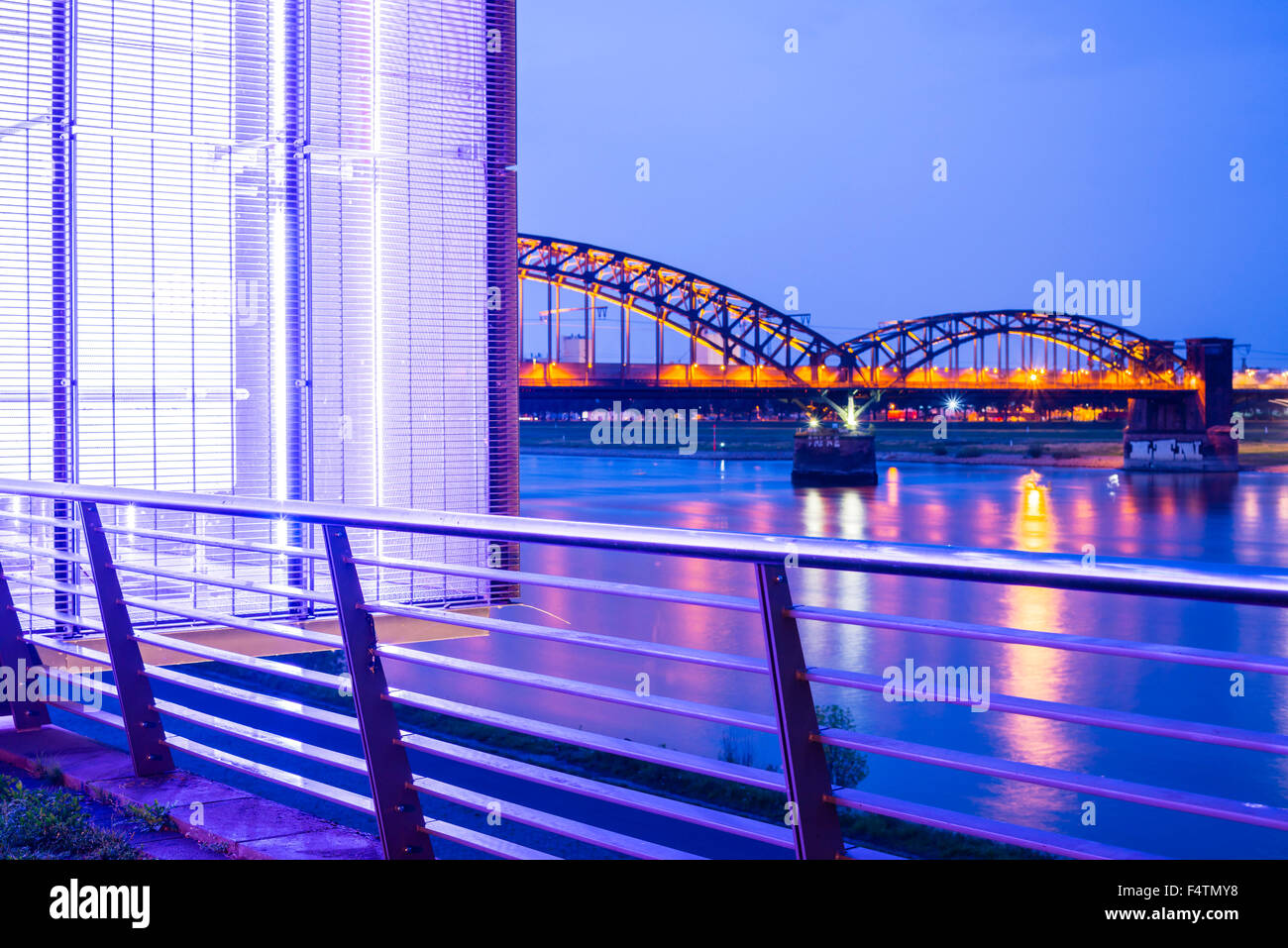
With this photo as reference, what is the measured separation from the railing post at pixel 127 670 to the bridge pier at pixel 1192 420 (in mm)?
97359

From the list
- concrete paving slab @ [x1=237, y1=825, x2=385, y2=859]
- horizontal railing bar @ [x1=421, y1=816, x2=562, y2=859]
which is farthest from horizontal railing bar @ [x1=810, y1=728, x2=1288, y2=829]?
concrete paving slab @ [x1=237, y1=825, x2=385, y2=859]

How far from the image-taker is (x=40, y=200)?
24.1 ft

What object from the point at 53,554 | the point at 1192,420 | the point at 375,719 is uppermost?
the point at 1192,420

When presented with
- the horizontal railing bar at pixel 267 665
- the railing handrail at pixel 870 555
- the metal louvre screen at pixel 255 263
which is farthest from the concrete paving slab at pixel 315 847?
the metal louvre screen at pixel 255 263

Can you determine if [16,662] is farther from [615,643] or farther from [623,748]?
[615,643]

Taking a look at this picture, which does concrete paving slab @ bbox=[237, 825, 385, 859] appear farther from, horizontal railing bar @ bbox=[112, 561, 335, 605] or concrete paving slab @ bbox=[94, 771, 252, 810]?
horizontal railing bar @ bbox=[112, 561, 335, 605]

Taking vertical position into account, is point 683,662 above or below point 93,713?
above

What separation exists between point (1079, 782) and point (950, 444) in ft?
460

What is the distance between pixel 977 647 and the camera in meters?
27.6

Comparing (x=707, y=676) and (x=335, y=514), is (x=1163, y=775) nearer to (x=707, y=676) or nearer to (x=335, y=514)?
(x=707, y=676)

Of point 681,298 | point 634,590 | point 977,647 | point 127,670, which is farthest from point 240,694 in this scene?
point 681,298

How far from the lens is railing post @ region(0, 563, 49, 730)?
5152 mm

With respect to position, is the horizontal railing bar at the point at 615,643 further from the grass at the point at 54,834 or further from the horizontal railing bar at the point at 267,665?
the grass at the point at 54,834

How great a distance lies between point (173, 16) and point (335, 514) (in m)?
5.56
